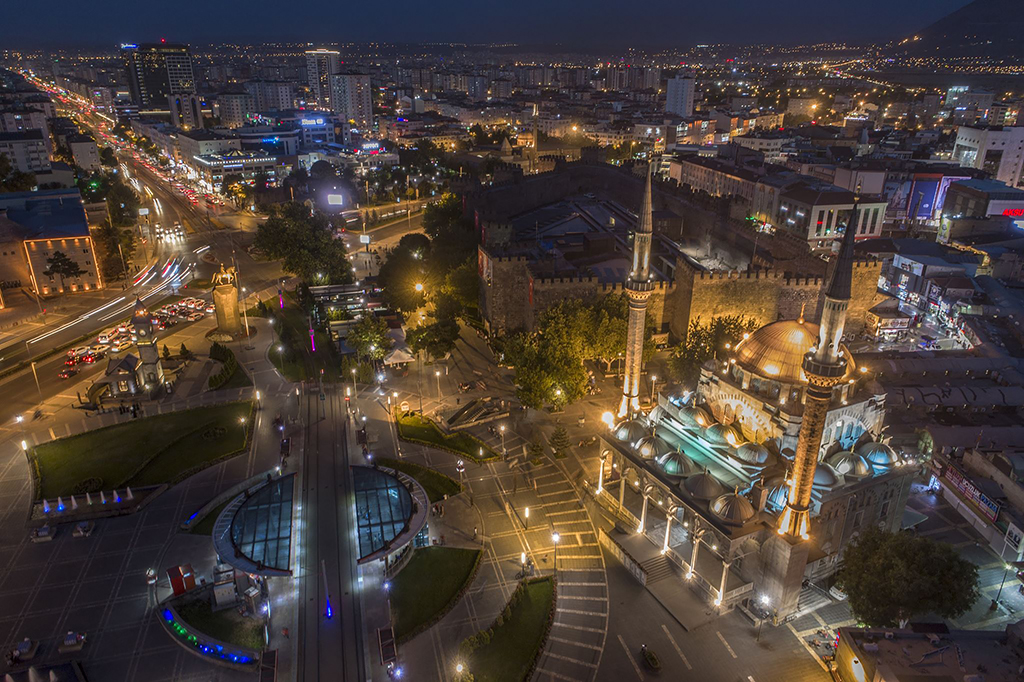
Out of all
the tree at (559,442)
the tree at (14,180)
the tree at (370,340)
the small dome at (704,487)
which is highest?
the tree at (14,180)

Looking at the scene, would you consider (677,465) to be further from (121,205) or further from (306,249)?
(121,205)

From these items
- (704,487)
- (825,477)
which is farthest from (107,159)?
(825,477)

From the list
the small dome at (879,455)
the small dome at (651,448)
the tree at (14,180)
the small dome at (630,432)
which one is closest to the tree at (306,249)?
the tree at (14,180)

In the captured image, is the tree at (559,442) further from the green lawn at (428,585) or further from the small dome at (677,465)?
the green lawn at (428,585)

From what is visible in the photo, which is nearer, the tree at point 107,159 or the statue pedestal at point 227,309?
the statue pedestal at point 227,309

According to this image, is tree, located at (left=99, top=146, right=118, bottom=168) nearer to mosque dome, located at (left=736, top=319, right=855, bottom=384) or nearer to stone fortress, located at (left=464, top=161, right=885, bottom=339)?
stone fortress, located at (left=464, top=161, right=885, bottom=339)

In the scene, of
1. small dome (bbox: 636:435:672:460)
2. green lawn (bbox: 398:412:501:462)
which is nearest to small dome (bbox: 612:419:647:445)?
small dome (bbox: 636:435:672:460)

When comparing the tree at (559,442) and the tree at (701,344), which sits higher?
the tree at (701,344)
